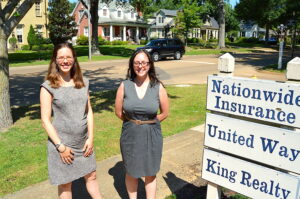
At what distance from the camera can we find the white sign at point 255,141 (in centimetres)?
249

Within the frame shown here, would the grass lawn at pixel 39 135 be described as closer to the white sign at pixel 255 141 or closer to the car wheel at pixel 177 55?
the white sign at pixel 255 141

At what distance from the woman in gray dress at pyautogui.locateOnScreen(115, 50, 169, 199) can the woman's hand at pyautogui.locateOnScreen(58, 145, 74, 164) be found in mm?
560

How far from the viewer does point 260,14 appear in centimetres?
4034

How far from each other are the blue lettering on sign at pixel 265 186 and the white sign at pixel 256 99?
57 cm

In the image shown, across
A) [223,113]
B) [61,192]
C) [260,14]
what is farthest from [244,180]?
[260,14]

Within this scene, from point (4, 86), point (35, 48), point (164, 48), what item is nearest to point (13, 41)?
point (35, 48)

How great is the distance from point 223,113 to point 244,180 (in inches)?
26.4

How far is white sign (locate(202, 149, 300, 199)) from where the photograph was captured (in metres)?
2.55

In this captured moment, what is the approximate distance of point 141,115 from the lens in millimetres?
2924

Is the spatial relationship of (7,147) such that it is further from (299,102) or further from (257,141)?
(299,102)

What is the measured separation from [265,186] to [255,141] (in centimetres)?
42

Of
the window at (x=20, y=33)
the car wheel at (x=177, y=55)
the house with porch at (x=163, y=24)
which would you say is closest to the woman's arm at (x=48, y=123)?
the car wheel at (x=177, y=55)

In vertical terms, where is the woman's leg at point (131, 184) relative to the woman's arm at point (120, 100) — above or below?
below

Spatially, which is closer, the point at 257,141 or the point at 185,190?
the point at 257,141
